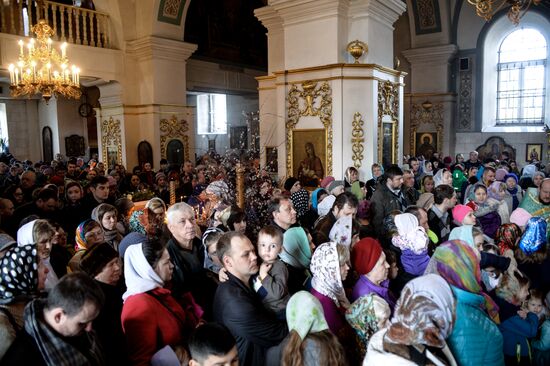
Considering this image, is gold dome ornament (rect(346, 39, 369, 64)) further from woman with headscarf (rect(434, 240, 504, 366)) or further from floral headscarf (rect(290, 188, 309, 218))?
woman with headscarf (rect(434, 240, 504, 366))

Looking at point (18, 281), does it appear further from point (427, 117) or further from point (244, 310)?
point (427, 117)

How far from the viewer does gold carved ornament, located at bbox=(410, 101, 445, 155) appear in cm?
1557

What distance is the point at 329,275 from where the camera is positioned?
2.67m

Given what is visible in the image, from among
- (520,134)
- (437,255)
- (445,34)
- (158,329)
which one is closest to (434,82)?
(445,34)

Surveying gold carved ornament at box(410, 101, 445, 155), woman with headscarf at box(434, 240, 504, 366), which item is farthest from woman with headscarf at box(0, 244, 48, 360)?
gold carved ornament at box(410, 101, 445, 155)

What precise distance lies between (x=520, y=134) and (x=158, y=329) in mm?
15692

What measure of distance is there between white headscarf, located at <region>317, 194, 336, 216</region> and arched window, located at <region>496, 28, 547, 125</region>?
13201 millimetres

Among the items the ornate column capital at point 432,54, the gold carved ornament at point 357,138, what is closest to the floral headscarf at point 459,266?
the gold carved ornament at point 357,138

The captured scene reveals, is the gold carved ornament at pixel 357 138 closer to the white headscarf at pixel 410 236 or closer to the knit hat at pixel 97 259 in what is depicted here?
the white headscarf at pixel 410 236

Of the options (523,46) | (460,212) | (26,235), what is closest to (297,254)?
(460,212)

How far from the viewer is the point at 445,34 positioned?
1524cm

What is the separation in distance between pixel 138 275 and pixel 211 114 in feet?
69.0

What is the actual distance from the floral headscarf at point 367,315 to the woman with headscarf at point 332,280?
14cm

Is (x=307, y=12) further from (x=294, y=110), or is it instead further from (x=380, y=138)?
(x=380, y=138)
